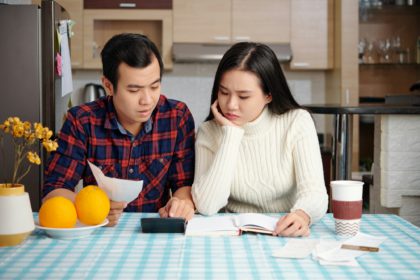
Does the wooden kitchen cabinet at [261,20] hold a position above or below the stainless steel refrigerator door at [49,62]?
above

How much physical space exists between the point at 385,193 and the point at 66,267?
2.09m

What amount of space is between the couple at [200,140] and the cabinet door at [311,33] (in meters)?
2.90

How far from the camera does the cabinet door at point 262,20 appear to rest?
494cm

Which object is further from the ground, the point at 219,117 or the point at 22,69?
the point at 22,69

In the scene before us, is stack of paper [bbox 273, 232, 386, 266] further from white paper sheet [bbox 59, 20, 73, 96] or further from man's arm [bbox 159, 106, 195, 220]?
white paper sheet [bbox 59, 20, 73, 96]

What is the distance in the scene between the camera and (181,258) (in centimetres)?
143

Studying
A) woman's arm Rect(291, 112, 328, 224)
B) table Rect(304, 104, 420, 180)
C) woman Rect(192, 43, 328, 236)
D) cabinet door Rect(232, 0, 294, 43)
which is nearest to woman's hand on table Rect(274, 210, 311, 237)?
woman's arm Rect(291, 112, 328, 224)

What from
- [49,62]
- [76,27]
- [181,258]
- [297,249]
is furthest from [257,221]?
[76,27]

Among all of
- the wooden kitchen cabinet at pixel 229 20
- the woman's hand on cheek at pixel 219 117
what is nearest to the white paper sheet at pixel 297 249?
the woman's hand on cheek at pixel 219 117

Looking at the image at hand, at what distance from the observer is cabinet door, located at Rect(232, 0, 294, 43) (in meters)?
4.94

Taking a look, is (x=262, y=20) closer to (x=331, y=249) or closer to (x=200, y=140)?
(x=200, y=140)

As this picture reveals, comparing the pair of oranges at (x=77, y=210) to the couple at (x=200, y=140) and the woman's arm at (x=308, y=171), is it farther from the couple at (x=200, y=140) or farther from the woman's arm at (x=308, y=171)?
the woman's arm at (x=308, y=171)

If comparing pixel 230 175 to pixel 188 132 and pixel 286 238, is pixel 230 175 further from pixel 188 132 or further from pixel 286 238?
pixel 286 238

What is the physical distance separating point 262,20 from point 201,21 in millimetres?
468
